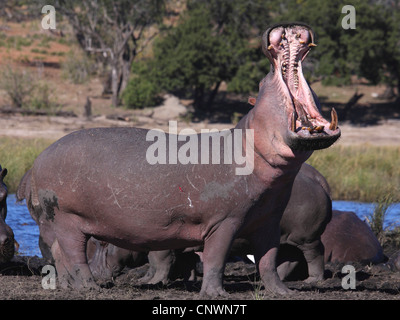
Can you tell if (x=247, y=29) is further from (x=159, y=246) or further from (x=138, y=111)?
(x=159, y=246)

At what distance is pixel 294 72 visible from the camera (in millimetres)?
4512

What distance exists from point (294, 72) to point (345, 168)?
9.75 meters

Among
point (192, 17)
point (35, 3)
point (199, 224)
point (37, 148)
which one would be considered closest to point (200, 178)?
point (199, 224)

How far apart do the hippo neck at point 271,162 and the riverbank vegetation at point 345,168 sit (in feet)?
23.8

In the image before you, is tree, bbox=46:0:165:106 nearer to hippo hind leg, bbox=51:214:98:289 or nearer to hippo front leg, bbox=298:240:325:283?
hippo front leg, bbox=298:240:325:283

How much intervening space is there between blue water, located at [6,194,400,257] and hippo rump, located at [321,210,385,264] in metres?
1.41

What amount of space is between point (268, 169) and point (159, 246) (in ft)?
3.11

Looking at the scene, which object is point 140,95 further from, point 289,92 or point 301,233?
point 289,92

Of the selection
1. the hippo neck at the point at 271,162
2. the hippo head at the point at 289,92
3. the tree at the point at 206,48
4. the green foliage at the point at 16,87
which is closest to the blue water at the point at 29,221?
the hippo neck at the point at 271,162

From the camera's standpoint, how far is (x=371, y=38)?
996 inches

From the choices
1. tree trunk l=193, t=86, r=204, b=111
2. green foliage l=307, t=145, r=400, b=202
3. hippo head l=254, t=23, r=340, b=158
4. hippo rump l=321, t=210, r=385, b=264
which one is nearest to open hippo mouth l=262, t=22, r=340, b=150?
hippo head l=254, t=23, r=340, b=158

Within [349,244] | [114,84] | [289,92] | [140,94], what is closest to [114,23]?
[114,84]

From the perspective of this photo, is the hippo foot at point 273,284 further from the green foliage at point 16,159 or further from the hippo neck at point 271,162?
the green foliage at point 16,159

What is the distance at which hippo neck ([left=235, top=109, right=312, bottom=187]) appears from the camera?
4.53 meters
